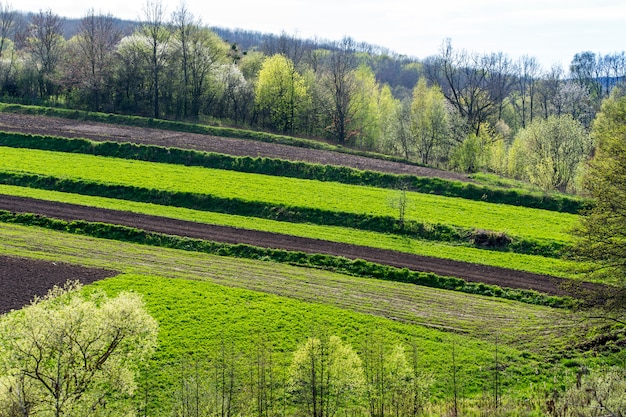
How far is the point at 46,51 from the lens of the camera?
85562mm

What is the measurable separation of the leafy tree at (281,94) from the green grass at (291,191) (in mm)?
26918

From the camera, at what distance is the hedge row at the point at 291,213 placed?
4269 centimetres

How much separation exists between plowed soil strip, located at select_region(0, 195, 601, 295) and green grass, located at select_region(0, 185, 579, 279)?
1.01m

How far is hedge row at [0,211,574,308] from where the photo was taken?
114ft

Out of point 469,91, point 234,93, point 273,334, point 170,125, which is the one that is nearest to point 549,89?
point 469,91

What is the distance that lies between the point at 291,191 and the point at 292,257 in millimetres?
13976

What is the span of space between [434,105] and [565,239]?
36.3 m

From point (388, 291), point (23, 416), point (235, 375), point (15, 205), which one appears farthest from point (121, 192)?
point (23, 416)

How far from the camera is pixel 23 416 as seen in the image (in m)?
17.1

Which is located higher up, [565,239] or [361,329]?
[565,239]

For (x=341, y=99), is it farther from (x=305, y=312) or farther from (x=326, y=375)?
(x=326, y=375)

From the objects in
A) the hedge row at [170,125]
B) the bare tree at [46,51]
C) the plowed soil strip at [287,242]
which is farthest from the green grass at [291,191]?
the bare tree at [46,51]

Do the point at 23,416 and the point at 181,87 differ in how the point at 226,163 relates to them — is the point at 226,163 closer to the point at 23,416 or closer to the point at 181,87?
the point at 181,87

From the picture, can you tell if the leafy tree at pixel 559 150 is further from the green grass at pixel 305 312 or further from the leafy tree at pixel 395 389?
the leafy tree at pixel 395 389
